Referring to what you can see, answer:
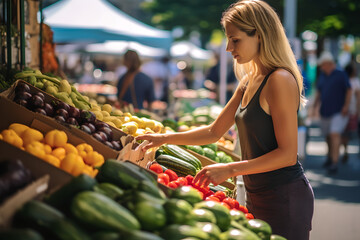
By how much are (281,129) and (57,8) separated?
324 inches

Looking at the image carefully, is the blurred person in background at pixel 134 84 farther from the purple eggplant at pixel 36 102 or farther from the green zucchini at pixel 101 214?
the green zucchini at pixel 101 214

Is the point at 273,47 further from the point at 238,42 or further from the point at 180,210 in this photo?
the point at 180,210

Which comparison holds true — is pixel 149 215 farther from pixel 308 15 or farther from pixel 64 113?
pixel 308 15

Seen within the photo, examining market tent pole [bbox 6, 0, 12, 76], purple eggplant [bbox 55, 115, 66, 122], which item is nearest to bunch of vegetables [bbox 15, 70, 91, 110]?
market tent pole [bbox 6, 0, 12, 76]

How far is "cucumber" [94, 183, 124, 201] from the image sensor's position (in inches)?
90.0

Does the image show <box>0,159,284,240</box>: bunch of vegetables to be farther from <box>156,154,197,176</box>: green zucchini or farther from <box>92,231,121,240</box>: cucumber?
<box>156,154,197,176</box>: green zucchini

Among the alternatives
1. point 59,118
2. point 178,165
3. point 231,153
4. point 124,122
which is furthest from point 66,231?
point 231,153

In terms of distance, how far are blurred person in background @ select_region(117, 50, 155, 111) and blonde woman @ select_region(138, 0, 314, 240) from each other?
5.98 m

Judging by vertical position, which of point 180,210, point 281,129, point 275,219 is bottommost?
point 275,219

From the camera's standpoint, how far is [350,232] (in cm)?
645

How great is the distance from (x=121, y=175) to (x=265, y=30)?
4.31 ft

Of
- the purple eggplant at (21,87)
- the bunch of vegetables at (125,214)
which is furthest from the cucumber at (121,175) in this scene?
the purple eggplant at (21,87)

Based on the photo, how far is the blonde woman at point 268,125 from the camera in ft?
9.60

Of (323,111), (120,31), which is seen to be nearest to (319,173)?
(323,111)
